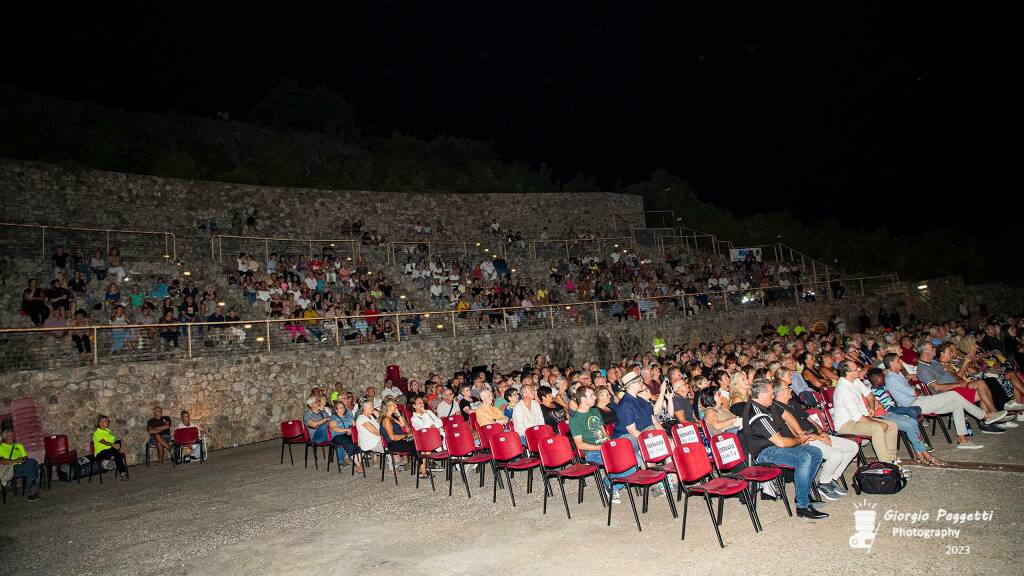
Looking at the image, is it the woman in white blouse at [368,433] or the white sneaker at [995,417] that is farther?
the woman in white blouse at [368,433]

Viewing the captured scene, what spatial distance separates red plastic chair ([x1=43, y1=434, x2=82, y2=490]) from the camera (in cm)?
966

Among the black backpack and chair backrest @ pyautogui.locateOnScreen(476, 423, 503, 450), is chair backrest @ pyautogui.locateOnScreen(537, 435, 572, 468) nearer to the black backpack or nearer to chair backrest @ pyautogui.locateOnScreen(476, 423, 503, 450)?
chair backrest @ pyautogui.locateOnScreen(476, 423, 503, 450)

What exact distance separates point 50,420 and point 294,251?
9.54 m

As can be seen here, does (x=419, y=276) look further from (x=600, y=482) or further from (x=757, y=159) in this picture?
(x=757, y=159)

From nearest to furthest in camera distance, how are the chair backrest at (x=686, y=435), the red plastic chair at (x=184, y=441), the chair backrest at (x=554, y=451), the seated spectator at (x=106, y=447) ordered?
the chair backrest at (x=686, y=435)
the chair backrest at (x=554, y=451)
the seated spectator at (x=106, y=447)
the red plastic chair at (x=184, y=441)

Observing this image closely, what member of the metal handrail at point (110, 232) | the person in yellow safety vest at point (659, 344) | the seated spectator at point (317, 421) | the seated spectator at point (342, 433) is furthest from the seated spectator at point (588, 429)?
the metal handrail at point (110, 232)

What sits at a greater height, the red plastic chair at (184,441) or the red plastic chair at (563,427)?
the red plastic chair at (563,427)

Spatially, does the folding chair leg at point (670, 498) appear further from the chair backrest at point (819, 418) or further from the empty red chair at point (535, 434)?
the chair backrest at point (819, 418)

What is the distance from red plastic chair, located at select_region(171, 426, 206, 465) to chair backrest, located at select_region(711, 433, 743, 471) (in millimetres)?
9619

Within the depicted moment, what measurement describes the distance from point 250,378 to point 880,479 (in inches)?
466

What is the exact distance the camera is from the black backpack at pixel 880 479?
16.8 ft

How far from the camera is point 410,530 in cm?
562

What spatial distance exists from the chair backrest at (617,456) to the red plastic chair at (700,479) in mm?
610

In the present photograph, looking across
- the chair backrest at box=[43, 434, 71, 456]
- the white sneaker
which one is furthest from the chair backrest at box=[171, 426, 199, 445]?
the white sneaker
